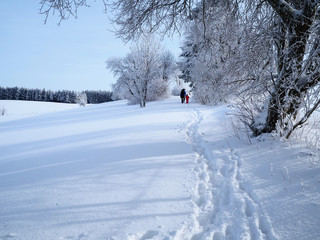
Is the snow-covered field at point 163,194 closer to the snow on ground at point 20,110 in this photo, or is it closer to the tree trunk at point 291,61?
the tree trunk at point 291,61

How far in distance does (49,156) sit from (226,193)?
3.66m

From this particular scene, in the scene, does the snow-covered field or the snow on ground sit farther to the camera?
the snow on ground

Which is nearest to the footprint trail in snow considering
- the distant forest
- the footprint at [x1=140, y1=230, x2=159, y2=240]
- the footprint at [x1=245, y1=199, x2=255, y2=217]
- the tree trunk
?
the footprint at [x1=245, y1=199, x2=255, y2=217]

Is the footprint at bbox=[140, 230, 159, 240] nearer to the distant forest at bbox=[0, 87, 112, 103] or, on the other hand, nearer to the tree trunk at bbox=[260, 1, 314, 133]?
the tree trunk at bbox=[260, 1, 314, 133]

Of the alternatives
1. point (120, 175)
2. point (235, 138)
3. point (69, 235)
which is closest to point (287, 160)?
point (235, 138)

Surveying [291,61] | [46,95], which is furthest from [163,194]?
[46,95]

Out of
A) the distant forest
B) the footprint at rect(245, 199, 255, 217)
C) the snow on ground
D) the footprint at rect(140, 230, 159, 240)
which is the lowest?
the footprint at rect(140, 230, 159, 240)

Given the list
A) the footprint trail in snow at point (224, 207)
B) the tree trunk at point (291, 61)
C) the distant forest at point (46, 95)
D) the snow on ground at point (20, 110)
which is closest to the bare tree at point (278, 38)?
the tree trunk at point (291, 61)

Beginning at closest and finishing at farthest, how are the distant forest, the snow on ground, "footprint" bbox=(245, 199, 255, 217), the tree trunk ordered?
"footprint" bbox=(245, 199, 255, 217) → the tree trunk → the snow on ground → the distant forest

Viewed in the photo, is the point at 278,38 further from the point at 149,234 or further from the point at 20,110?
the point at 20,110

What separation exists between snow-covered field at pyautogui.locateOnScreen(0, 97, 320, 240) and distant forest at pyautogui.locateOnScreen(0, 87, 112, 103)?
59.2 meters

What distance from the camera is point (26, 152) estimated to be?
4.38 m

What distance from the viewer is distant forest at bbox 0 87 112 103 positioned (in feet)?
189

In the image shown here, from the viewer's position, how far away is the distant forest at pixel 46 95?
57.6m
